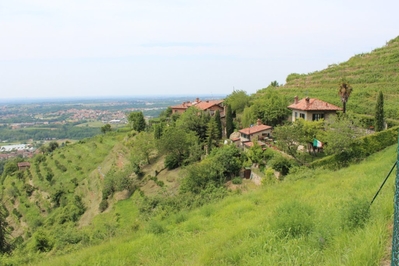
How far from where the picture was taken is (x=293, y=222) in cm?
662

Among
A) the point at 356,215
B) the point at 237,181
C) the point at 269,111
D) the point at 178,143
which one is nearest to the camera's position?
the point at 356,215

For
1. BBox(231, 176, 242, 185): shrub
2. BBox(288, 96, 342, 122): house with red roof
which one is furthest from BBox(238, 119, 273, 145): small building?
BBox(231, 176, 242, 185): shrub

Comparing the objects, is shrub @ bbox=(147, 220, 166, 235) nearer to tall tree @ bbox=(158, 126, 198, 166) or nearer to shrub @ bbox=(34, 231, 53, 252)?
shrub @ bbox=(34, 231, 53, 252)

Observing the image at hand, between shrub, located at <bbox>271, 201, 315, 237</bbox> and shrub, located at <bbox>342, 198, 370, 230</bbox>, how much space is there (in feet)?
2.83

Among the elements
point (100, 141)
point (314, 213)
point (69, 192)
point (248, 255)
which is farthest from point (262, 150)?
point (100, 141)

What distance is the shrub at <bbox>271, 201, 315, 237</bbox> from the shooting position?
6465 millimetres

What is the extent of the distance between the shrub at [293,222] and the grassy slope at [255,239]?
0.15 m

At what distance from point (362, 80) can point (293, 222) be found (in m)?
42.2

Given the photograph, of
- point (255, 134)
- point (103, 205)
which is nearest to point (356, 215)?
point (255, 134)

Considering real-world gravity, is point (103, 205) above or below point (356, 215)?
below

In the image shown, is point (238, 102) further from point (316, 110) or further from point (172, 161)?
point (316, 110)

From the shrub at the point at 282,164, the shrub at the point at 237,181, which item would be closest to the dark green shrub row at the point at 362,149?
the shrub at the point at 282,164

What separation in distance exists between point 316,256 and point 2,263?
11.3 meters

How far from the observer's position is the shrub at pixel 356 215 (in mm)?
5531
